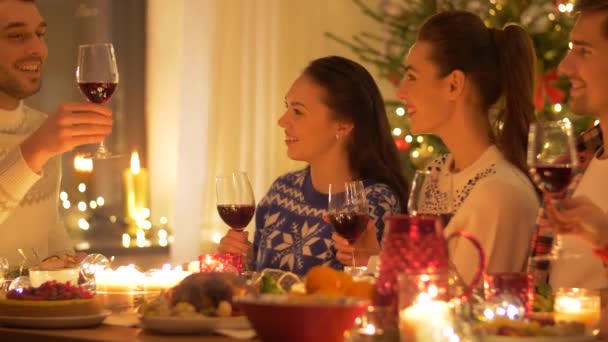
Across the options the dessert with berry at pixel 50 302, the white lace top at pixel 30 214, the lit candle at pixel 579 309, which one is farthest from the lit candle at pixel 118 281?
the white lace top at pixel 30 214

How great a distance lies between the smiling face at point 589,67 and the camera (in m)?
2.73

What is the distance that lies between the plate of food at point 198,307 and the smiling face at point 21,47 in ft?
6.74

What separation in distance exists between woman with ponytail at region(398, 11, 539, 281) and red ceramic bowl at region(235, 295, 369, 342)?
3.68 ft

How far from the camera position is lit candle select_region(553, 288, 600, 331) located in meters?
1.84

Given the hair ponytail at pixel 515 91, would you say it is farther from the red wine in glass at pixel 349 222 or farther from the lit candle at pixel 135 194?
the lit candle at pixel 135 194

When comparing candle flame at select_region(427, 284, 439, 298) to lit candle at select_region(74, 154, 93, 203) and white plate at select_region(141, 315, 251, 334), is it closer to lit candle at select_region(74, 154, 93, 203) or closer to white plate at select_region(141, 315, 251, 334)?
white plate at select_region(141, 315, 251, 334)

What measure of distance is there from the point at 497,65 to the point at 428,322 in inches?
59.4

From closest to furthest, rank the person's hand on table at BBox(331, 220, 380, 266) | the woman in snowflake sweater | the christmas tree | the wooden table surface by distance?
the wooden table surface
the person's hand on table at BBox(331, 220, 380, 266)
the woman in snowflake sweater
the christmas tree

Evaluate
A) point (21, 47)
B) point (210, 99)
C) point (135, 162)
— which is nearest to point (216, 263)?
point (21, 47)

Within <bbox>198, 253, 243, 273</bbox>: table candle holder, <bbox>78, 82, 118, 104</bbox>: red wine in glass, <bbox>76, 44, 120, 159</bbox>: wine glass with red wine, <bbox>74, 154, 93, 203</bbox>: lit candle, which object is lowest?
<bbox>198, 253, 243, 273</bbox>: table candle holder

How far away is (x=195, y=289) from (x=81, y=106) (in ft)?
3.25

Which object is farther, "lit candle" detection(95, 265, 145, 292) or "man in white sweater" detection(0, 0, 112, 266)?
"man in white sweater" detection(0, 0, 112, 266)

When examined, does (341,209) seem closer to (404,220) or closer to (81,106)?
(81,106)

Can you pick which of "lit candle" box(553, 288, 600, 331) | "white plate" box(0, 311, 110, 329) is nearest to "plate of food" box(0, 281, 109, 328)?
"white plate" box(0, 311, 110, 329)
